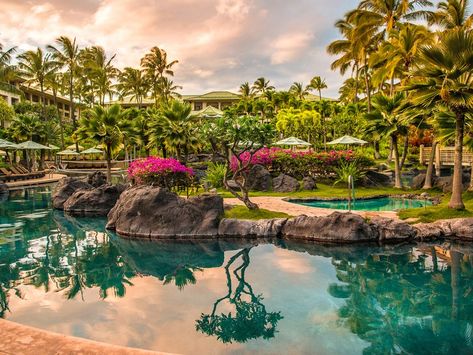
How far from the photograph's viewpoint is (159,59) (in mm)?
51438

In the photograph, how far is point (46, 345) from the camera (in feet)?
15.8

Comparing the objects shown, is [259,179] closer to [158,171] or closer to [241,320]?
[158,171]

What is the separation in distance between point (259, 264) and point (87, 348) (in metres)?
5.74

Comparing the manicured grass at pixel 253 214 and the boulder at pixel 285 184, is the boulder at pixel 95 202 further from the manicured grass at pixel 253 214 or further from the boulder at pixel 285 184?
the boulder at pixel 285 184

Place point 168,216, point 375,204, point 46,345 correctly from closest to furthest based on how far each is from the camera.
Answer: point 46,345 → point 168,216 → point 375,204

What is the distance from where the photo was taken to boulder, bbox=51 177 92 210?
19.4 m

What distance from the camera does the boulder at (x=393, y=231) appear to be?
38.6ft

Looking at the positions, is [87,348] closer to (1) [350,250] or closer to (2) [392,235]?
(1) [350,250]

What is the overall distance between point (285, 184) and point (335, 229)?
373 inches

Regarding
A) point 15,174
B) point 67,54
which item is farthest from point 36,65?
point 15,174

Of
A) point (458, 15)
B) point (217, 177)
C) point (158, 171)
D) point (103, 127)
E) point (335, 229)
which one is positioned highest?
point (458, 15)

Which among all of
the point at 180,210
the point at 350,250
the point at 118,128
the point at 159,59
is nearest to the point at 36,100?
the point at 159,59

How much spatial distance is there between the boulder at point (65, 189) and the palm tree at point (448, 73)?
15.9m

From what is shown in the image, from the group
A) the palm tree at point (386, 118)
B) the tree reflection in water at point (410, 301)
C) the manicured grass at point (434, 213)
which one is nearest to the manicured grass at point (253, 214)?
the tree reflection in water at point (410, 301)
